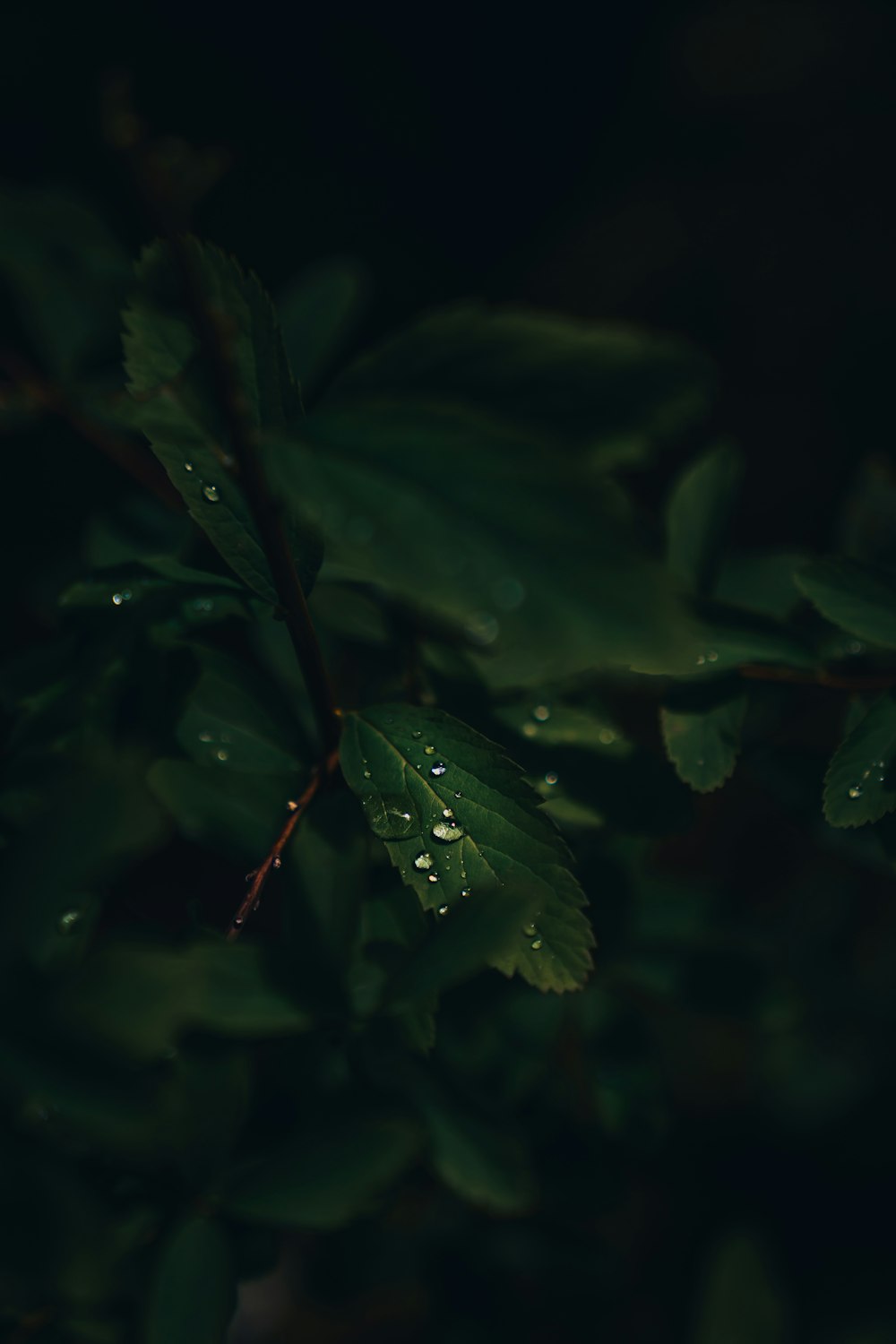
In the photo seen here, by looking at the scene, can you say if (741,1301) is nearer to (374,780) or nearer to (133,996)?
(374,780)

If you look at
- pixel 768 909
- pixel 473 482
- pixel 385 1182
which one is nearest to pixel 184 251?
pixel 473 482

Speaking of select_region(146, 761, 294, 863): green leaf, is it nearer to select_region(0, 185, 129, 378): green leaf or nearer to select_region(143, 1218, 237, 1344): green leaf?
select_region(143, 1218, 237, 1344): green leaf

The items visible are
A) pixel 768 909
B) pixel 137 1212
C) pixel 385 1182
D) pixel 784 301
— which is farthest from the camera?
pixel 784 301

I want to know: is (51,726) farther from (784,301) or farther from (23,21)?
(784,301)

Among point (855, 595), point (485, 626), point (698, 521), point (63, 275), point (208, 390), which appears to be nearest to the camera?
point (485, 626)

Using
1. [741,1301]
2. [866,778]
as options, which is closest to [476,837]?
[866,778]

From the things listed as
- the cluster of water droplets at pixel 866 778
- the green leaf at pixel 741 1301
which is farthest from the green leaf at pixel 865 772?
the green leaf at pixel 741 1301
